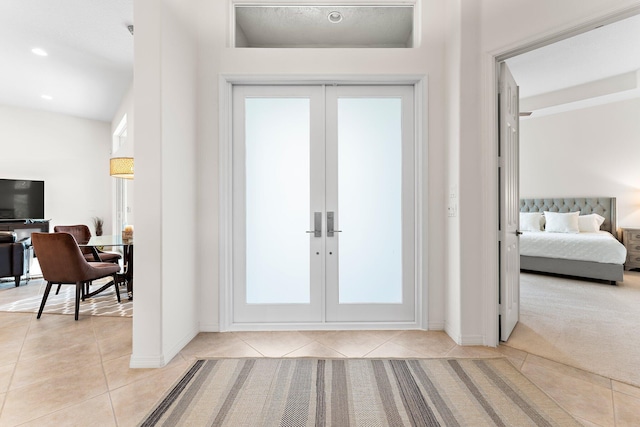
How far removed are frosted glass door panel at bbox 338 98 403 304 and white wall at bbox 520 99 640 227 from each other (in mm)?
5116

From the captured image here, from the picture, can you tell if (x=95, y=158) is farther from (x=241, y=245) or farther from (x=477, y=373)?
(x=477, y=373)

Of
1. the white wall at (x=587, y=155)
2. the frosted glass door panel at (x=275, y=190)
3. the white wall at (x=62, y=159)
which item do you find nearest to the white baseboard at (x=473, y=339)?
the frosted glass door panel at (x=275, y=190)

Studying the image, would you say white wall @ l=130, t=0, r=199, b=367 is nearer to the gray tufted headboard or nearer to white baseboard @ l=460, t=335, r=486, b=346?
white baseboard @ l=460, t=335, r=486, b=346

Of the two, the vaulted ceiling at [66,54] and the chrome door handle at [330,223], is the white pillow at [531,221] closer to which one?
the chrome door handle at [330,223]

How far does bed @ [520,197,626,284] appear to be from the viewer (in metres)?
4.24

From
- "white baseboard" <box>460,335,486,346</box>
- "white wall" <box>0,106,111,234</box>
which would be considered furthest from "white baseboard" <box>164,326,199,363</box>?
"white wall" <box>0,106,111,234</box>

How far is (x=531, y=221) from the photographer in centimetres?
580

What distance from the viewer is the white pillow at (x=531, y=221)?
18.9ft

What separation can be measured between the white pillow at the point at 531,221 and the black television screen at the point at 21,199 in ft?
32.2

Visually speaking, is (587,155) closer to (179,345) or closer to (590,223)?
(590,223)

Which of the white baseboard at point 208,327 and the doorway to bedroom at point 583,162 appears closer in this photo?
the doorway to bedroom at point 583,162

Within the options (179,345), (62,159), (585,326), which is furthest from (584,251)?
(62,159)

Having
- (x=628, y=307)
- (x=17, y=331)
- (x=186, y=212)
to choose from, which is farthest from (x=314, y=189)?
(x=628, y=307)

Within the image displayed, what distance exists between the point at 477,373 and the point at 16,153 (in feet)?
28.7
